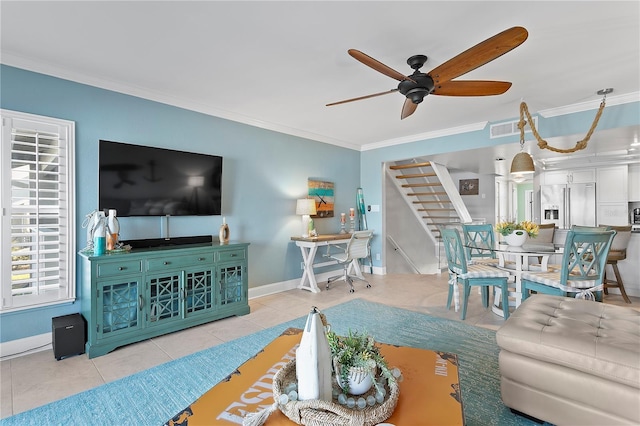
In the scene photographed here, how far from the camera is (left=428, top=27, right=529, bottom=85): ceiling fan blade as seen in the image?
1.64 meters

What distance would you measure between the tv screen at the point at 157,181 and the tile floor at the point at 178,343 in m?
1.25

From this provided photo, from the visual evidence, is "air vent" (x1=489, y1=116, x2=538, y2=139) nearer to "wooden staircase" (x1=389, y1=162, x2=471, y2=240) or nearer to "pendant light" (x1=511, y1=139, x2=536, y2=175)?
"pendant light" (x1=511, y1=139, x2=536, y2=175)

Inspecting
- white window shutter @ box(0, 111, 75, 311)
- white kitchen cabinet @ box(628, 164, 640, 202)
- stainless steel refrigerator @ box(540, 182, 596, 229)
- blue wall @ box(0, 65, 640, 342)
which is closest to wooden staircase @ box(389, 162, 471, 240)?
blue wall @ box(0, 65, 640, 342)

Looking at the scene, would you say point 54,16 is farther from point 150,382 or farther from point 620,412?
point 620,412

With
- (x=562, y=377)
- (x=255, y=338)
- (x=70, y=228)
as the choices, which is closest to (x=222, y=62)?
(x=70, y=228)

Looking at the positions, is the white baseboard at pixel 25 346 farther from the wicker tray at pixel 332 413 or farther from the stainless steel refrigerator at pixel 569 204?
the stainless steel refrigerator at pixel 569 204

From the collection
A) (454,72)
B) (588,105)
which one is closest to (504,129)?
(588,105)

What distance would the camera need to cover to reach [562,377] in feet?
5.09

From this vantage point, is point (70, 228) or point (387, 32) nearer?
point (387, 32)

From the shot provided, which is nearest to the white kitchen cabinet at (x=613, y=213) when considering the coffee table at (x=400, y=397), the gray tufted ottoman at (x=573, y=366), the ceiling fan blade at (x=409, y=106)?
the gray tufted ottoman at (x=573, y=366)

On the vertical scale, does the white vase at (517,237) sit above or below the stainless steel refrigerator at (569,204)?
below

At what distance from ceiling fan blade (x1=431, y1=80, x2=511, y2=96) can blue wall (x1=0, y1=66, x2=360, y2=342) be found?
101 inches

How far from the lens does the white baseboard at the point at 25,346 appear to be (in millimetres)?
2525

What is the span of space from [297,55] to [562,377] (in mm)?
2705
